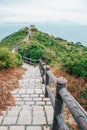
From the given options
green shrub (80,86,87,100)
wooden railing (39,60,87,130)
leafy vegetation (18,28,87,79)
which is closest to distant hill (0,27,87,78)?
leafy vegetation (18,28,87,79)

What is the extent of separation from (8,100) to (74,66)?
16.5 ft

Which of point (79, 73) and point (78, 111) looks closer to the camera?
point (78, 111)

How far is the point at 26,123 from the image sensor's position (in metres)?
5.42

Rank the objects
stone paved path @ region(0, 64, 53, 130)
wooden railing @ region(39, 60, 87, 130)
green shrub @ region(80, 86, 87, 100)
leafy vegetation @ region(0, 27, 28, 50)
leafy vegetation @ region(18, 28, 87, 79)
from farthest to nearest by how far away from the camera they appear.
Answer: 1. leafy vegetation @ region(0, 27, 28, 50)
2. leafy vegetation @ region(18, 28, 87, 79)
3. green shrub @ region(80, 86, 87, 100)
4. stone paved path @ region(0, 64, 53, 130)
5. wooden railing @ region(39, 60, 87, 130)

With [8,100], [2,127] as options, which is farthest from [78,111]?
[8,100]

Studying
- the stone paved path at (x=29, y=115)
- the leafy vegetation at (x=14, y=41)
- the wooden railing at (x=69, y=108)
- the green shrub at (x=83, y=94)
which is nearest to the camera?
the wooden railing at (x=69, y=108)

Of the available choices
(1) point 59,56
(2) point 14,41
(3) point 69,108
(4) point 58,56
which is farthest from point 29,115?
(2) point 14,41

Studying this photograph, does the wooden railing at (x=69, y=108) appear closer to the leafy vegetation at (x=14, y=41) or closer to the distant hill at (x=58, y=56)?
the distant hill at (x=58, y=56)

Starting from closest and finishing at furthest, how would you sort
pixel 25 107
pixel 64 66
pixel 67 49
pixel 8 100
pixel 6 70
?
pixel 25 107 → pixel 8 100 → pixel 64 66 → pixel 6 70 → pixel 67 49

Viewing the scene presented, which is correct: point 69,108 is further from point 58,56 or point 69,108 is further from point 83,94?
point 58,56

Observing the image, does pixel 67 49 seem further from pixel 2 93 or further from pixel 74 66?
pixel 2 93

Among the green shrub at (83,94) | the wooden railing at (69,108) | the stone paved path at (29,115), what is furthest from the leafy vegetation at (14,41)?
the wooden railing at (69,108)

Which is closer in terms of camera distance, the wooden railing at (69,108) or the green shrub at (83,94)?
the wooden railing at (69,108)

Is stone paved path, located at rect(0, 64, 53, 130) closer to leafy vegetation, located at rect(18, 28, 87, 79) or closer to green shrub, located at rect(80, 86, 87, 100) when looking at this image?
green shrub, located at rect(80, 86, 87, 100)
